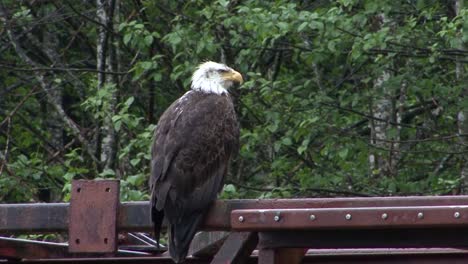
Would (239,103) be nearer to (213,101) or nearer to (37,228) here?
(213,101)

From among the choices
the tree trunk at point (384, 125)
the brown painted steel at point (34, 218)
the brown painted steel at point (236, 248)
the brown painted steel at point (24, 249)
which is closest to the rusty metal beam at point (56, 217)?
the brown painted steel at point (34, 218)

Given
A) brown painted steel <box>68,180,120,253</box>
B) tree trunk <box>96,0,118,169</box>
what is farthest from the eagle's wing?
tree trunk <box>96,0,118,169</box>

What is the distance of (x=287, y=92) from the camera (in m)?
9.93

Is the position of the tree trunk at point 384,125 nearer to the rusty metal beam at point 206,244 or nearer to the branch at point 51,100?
the branch at point 51,100

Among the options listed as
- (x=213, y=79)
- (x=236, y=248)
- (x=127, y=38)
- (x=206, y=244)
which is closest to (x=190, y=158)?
(x=206, y=244)

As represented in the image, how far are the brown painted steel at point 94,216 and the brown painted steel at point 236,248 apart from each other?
15.9 inches

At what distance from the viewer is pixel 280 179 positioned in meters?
10.2

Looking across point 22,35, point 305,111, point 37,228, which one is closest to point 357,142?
point 305,111

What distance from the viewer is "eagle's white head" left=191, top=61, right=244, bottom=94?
6984 mm

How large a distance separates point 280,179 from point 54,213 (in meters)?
5.96

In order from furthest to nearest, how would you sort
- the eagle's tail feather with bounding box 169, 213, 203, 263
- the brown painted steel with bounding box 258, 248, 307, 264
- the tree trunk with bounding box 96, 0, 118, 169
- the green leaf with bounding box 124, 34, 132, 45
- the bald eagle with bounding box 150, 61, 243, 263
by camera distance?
the tree trunk with bounding box 96, 0, 118, 169, the green leaf with bounding box 124, 34, 132, 45, the bald eagle with bounding box 150, 61, 243, 263, the eagle's tail feather with bounding box 169, 213, 203, 263, the brown painted steel with bounding box 258, 248, 307, 264

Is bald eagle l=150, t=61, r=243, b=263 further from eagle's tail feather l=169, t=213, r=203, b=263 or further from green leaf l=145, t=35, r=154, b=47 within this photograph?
green leaf l=145, t=35, r=154, b=47

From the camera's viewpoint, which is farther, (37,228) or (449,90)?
(449,90)

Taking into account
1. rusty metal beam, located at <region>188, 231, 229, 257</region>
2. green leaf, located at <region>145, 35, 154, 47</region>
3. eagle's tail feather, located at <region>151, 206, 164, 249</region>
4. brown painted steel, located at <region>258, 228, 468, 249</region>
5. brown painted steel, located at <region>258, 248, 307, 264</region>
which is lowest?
brown painted steel, located at <region>258, 248, 307, 264</region>
